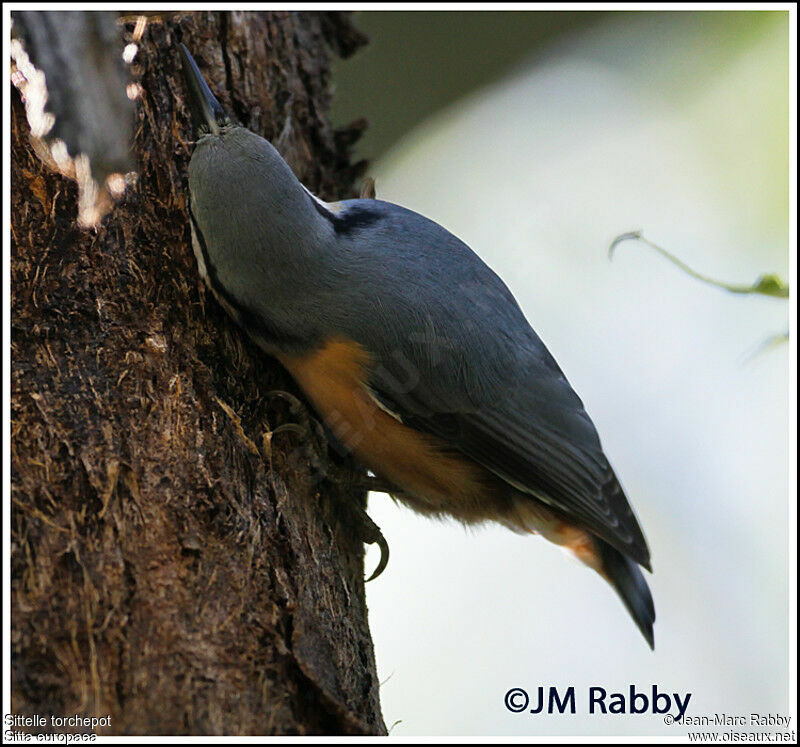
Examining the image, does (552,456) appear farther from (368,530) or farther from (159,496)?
(159,496)

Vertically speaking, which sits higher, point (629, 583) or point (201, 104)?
point (201, 104)

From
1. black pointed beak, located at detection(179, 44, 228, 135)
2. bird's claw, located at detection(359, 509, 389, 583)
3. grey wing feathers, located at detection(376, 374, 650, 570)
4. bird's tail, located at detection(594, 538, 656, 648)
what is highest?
black pointed beak, located at detection(179, 44, 228, 135)

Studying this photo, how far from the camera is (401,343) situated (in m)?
2.19

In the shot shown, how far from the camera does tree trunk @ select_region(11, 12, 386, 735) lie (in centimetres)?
155

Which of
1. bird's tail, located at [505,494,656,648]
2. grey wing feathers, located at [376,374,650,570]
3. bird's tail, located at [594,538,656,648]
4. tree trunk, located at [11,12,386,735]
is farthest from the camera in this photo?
bird's tail, located at [594,538,656,648]

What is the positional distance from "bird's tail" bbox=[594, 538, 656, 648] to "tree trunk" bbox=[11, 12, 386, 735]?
96 centimetres

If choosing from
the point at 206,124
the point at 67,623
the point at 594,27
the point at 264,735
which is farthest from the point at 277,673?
the point at 594,27

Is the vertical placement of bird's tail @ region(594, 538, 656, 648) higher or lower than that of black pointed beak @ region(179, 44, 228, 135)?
lower

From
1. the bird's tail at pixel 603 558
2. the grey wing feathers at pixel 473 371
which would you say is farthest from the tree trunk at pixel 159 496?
the bird's tail at pixel 603 558

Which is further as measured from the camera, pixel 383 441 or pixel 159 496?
pixel 383 441

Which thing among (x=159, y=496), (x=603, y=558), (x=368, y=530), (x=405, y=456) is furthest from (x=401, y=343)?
(x=603, y=558)

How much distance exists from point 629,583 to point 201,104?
2030 mm

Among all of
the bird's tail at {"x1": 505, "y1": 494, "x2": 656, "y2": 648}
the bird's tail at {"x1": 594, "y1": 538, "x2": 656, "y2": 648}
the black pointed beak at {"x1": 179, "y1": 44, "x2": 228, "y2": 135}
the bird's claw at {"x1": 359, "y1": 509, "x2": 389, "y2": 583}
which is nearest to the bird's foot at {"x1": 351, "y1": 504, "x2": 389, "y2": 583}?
the bird's claw at {"x1": 359, "y1": 509, "x2": 389, "y2": 583}

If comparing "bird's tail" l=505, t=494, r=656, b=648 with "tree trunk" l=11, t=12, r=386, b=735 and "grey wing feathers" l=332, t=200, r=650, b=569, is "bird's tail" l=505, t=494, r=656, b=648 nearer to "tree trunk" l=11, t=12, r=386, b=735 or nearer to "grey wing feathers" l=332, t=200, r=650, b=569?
"grey wing feathers" l=332, t=200, r=650, b=569
